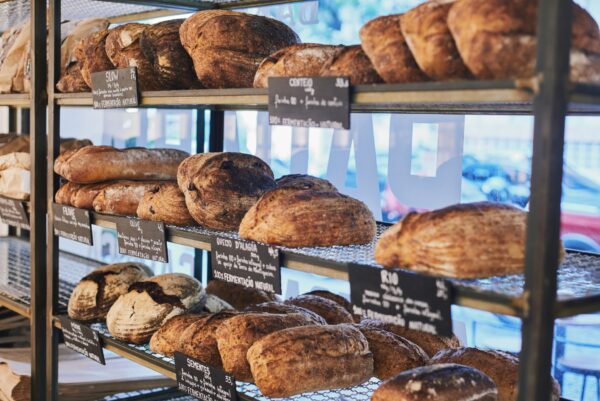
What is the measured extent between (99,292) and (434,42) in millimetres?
1535

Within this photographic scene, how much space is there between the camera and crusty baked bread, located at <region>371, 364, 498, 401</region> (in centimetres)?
161

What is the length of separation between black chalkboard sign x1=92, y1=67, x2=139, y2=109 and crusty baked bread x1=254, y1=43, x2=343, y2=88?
1.68 feet

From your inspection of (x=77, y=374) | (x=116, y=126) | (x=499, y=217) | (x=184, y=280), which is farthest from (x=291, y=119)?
(x=116, y=126)

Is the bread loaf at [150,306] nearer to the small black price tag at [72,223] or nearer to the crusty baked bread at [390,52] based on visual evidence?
the small black price tag at [72,223]

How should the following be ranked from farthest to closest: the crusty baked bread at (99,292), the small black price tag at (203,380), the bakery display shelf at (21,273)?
the bakery display shelf at (21,273), the crusty baked bread at (99,292), the small black price tag at (203,380)

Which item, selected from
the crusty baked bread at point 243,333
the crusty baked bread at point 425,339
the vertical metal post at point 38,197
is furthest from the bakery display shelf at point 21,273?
the crusty baked bread at point 425,339

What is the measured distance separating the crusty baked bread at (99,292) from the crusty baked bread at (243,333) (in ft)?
2.17

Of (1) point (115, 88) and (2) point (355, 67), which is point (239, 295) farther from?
(2) point (355, 67)

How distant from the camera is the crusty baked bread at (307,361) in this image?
1.82 meters

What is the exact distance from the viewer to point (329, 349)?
1857mm

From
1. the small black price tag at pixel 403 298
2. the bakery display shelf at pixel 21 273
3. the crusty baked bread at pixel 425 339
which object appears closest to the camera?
the small black price tag at pixel 403 298

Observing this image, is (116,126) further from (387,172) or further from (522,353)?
(522,353)

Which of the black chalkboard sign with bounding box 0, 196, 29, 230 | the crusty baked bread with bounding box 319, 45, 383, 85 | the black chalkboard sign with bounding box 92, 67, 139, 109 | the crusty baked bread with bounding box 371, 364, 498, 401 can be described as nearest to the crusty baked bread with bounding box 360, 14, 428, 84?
the crusty baked bread with bounding box 319, 45, 383, 85

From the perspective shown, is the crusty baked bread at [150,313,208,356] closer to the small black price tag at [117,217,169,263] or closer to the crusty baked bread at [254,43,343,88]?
the small black price tag at [117,217,169,263]
